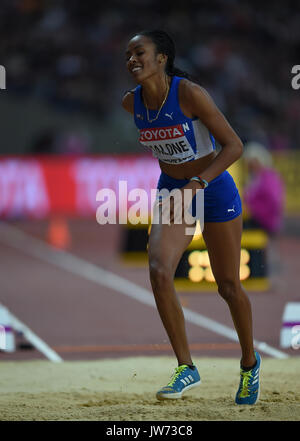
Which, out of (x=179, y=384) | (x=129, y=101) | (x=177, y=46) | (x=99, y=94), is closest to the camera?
(x=179, y=384)

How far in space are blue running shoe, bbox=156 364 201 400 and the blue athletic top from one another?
1.28 meters

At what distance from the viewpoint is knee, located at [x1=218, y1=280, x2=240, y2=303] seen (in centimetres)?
525

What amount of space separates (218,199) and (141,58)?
97cm

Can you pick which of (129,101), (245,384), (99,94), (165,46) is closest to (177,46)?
(99,94)

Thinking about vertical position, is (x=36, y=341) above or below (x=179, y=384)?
above

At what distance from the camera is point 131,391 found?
5844mm

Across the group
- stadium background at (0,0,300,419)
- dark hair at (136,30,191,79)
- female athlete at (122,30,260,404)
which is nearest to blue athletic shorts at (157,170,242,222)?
female athlete at (122,30,260,404)

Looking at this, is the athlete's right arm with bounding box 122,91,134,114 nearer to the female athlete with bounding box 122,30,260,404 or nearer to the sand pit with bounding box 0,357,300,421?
the female athlete with bounding box 122,30,260,404

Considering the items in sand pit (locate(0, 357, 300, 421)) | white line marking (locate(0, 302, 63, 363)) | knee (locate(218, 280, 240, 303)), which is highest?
knee (locate(218, 280, 240, 303))

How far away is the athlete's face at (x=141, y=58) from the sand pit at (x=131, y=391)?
1.96 metres

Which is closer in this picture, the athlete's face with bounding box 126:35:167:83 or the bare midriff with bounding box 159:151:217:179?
the athlete's face with bounding box 126:35:167:83

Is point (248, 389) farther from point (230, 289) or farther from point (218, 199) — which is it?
point (218, 199)

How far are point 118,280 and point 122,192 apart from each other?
9.38 m

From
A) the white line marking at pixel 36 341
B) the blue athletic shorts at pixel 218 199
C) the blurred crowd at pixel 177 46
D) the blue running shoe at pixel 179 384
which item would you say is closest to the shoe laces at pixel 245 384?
the blue running shoe at pixel 179 384
